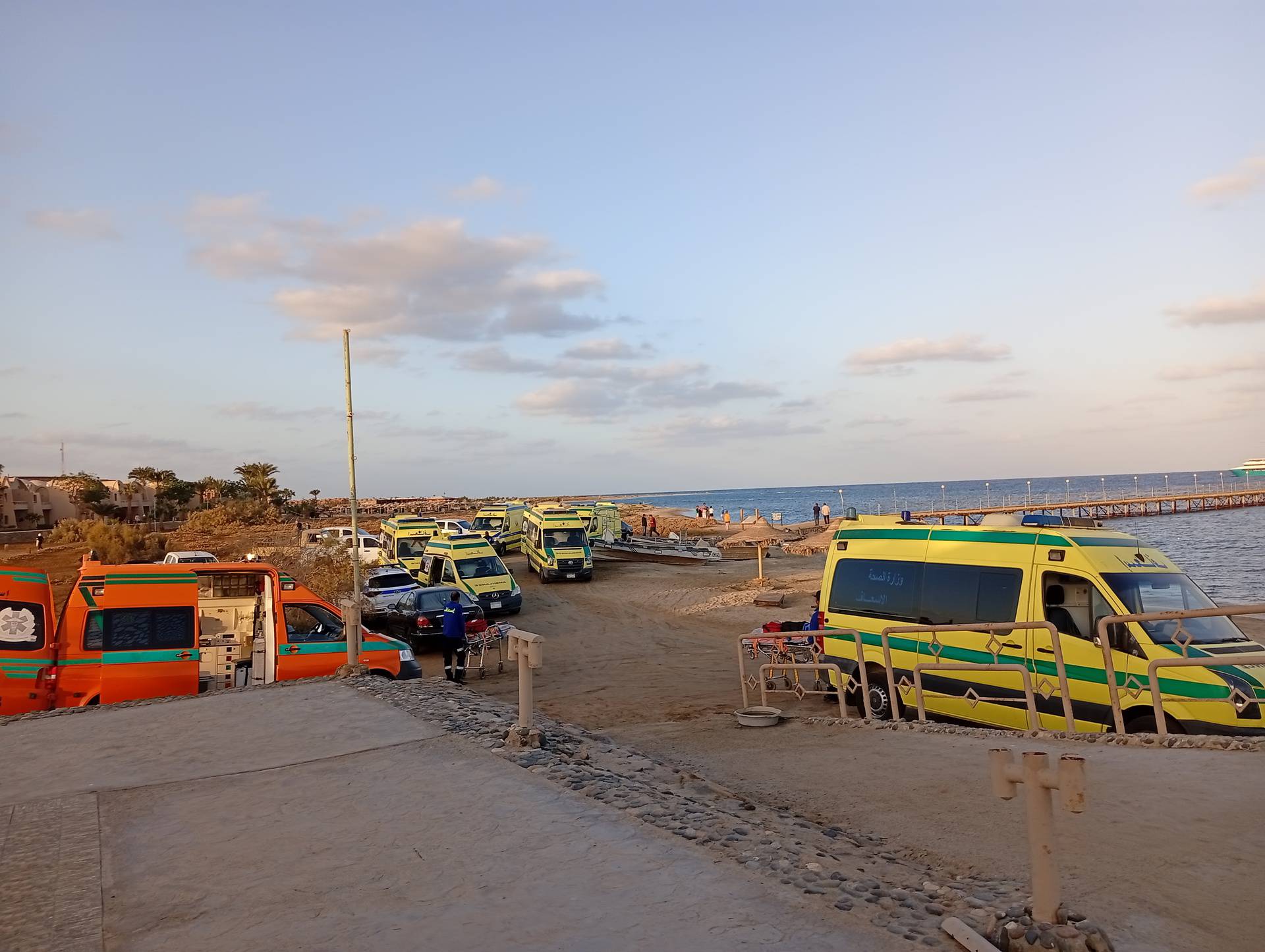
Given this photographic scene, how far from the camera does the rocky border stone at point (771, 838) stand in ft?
14.0

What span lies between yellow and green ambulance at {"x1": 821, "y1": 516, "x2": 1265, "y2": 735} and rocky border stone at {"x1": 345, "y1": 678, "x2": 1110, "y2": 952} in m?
3.92

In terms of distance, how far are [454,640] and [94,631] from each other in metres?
5.73

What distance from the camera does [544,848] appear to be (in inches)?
199

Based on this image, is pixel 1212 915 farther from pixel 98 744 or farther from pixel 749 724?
pixel 98 744

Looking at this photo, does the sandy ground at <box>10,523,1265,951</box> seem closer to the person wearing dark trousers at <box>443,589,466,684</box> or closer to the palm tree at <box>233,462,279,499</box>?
the person wearing dark trousers at <box>443,589,466,684</box>

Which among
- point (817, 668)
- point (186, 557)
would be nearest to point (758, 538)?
point (186, 557)

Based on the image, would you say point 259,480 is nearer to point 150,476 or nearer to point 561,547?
point 150,476

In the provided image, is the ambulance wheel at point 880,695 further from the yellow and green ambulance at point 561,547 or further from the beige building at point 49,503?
the beige building at point 49,503

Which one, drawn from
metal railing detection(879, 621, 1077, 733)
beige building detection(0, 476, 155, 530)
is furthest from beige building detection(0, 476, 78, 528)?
metal railing detection(879, 621, 1077, 733)

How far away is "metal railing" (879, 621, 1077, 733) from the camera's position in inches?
333

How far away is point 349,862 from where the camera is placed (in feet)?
16.1

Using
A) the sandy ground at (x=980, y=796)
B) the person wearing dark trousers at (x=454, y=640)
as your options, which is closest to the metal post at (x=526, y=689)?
the sandy ground at (x=980, y=796)

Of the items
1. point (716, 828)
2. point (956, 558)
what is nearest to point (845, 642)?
point (956, 558)

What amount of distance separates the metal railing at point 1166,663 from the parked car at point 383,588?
49.2 ft
